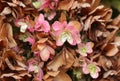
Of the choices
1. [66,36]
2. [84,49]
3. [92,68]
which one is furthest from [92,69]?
[66,36]

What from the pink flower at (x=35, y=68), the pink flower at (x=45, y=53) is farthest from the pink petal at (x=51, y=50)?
the pink flower at (x=35, y=68)

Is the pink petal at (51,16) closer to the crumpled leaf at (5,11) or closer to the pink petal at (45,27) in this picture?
the pink petal at (45,27)

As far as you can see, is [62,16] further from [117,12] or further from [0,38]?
[117,12]

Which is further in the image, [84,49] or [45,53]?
[84,49]

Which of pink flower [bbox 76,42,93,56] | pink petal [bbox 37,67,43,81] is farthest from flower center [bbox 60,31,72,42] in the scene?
pink petal [bbox 37,67,43,81]

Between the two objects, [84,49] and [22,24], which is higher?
[22,24]

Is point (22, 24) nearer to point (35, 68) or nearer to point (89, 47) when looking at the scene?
point (35, 68)

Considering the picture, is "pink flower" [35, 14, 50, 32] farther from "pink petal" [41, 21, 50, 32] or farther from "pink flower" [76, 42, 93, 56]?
"pink flower" [76, 42, 93, 56]
